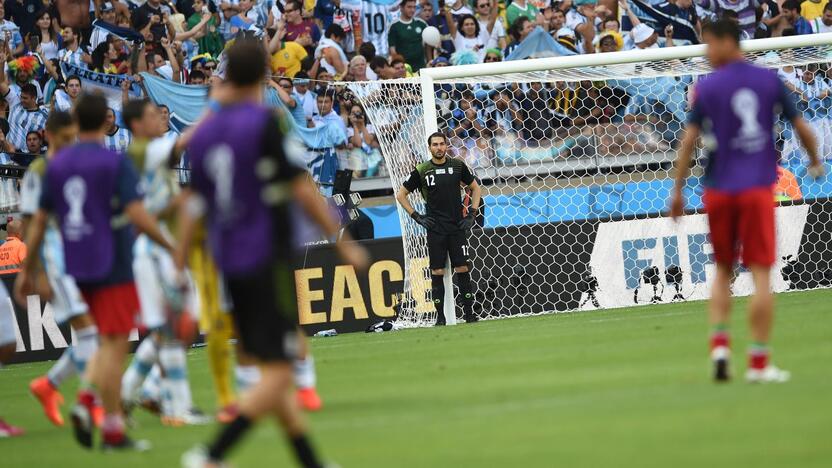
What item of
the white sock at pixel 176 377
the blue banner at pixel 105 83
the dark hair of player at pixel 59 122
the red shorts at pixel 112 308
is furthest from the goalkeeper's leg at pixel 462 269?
the red shorts at pixel 112 308

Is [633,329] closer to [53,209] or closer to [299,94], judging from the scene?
[53,209]

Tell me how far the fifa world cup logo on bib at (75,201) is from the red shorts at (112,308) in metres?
0.37

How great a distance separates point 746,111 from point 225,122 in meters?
3.93

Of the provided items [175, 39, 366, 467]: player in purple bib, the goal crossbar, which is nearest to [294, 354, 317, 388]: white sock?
[175, 39, 366, 467]: player in purple bib

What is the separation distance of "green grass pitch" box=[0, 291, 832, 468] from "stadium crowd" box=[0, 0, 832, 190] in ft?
22.6

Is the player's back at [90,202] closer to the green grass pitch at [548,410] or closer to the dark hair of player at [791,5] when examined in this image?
the green grass pitch at [548,410]

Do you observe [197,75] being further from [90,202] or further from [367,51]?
[90,202]

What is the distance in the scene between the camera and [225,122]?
19.2ft

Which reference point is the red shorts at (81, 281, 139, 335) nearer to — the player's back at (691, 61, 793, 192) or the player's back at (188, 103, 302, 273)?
the player's back at (188, 103, 302, 273)

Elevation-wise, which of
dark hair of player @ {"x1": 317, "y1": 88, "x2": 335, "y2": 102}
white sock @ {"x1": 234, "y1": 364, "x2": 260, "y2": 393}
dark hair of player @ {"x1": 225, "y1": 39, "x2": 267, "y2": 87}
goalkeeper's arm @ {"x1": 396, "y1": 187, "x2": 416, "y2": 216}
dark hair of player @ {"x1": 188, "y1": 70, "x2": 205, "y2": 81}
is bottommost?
white sock @ {"x1": 234, "y1": 364, "x2": 260, "y2": 393}

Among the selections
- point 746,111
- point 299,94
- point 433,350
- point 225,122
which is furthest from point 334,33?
point 225,122

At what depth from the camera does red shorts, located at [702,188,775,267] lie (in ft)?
27.9

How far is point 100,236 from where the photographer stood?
8.11 meters

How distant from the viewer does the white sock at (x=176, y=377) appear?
360 inches
